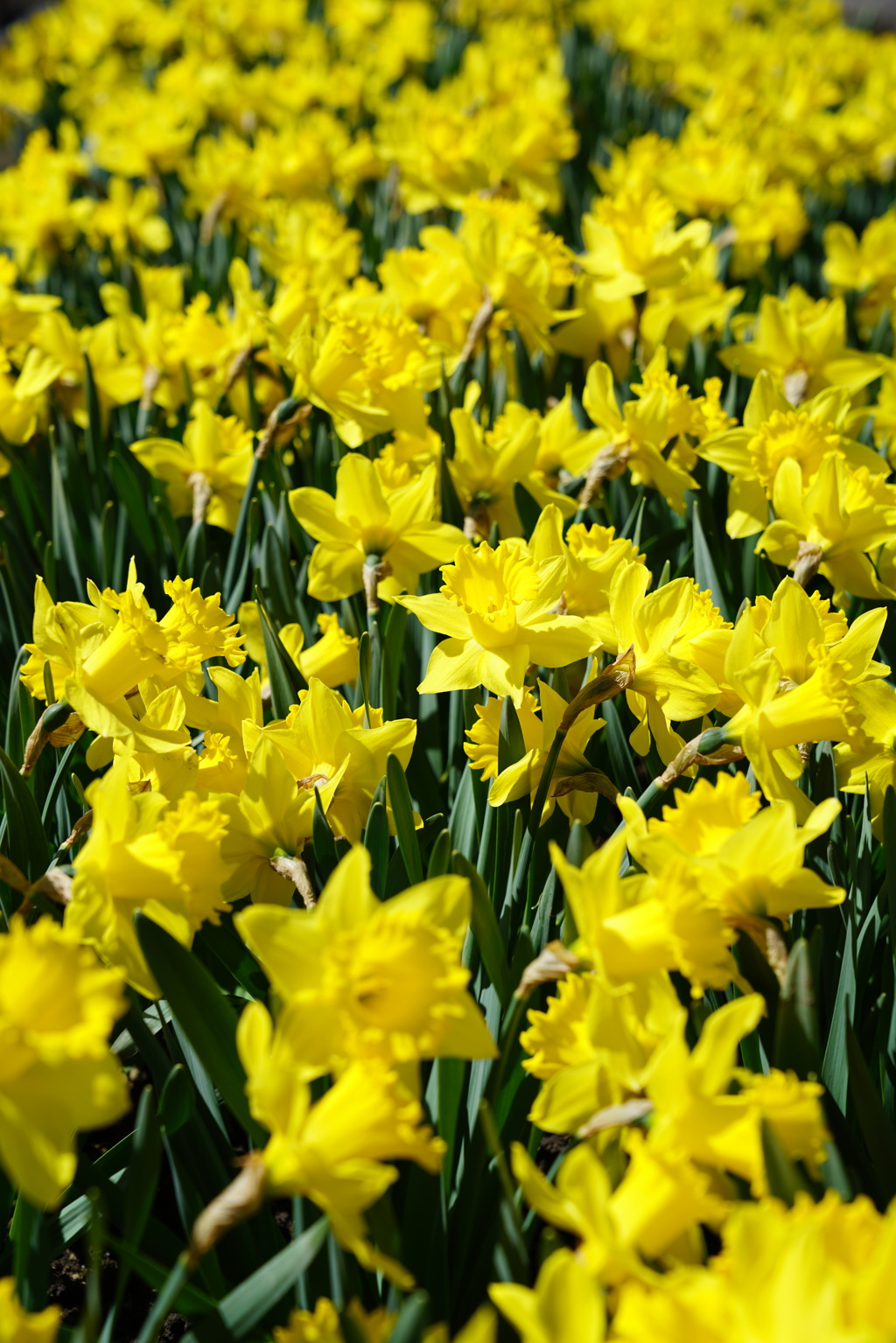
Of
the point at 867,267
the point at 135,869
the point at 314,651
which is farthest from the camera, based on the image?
the point at 867,267

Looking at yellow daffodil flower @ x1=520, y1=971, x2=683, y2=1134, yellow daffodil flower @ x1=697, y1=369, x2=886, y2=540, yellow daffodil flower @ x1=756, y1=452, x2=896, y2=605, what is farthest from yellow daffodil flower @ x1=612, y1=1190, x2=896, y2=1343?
yellow daffodil flower @ x1=697, y1=369, x2=886, y2=540

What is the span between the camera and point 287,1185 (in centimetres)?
77

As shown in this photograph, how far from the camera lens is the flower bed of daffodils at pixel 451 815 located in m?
0.77

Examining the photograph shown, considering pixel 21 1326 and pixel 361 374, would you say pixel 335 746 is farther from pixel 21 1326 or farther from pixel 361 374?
pixel 361 374

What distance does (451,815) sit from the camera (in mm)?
1371

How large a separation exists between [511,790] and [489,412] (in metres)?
1.32

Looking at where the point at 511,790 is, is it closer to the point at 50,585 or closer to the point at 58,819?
the point at 58,819

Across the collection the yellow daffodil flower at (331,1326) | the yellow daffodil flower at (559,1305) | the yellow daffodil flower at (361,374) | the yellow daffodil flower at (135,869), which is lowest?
the yellow daffodil flower at (331,1326)

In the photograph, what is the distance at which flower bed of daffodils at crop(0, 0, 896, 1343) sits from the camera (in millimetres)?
766

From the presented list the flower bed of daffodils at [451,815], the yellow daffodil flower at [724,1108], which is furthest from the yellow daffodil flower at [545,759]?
the yellow daffodil flower at [724,1108]

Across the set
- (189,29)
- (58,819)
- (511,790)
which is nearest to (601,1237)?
(511,790)

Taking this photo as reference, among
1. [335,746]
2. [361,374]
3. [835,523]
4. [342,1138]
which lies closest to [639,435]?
[835,523]

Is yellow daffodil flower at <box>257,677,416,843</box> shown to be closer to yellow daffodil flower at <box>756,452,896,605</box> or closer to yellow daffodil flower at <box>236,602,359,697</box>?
yellow daffodil flower at <box>236,602,359,697</box>

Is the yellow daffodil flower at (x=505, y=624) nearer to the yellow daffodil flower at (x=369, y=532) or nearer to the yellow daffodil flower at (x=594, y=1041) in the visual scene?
the yellow daffodil flower at (x=369, y=532)
